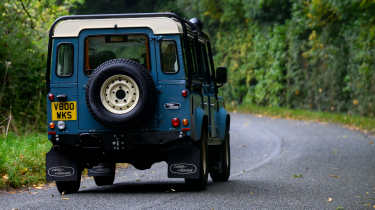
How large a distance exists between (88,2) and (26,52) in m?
27.5

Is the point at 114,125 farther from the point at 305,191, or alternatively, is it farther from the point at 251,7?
the point at 251,7

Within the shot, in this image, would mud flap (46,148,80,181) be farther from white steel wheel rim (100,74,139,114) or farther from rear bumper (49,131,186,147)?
white steel wheel rim (100,74,139,114)

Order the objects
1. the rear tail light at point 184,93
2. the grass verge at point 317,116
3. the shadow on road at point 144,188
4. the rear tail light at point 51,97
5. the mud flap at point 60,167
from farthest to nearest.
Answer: the grass verge at point 317,116, the shadow on road at point 144,188, the mud flap at point 60,167, the rear tail light at point 51,97, the rear tail light at point 184,93

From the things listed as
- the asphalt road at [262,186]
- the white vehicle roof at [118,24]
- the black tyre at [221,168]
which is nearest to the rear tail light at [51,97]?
the white vehicle roof at [118,24]

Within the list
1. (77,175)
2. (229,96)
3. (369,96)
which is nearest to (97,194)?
(77,175)

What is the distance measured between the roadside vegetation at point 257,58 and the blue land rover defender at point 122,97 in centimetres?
148

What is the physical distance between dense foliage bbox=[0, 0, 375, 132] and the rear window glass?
5736 millimetres

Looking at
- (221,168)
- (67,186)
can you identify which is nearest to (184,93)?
(67,186)

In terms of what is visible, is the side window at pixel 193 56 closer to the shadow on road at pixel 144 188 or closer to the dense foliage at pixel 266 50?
the shadow on road at pixel 144 188

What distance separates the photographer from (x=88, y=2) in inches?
1791

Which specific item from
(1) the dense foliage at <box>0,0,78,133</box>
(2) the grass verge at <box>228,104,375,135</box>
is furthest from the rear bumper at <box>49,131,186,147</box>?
(2) the grass verge at <box>228,104,375,135</box>

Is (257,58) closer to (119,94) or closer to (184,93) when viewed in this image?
(184,93)

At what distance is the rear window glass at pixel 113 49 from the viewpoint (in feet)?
35.4

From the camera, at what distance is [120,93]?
10.4m
